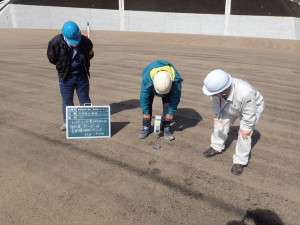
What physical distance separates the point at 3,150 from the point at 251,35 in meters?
27.8

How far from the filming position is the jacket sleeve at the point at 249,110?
3.55 metres

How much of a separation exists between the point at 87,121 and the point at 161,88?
61.7 inches

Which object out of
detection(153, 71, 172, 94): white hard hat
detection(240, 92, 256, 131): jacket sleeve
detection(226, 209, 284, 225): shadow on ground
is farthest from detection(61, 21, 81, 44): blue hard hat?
detection(226, 209, 284, 225): shadow on ground

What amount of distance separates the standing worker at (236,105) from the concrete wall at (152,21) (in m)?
25.8

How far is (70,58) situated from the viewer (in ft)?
15.0

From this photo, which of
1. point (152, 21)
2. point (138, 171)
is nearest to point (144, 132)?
point (138, 171)

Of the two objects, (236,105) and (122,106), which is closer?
(236,105)

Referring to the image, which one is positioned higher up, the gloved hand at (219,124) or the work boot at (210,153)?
the gloved hand at (219,124)

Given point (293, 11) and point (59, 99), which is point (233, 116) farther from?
point (293, 11)

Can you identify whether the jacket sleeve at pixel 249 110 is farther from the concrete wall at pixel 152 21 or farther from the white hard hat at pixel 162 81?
the concrete wall at pixel 152 21

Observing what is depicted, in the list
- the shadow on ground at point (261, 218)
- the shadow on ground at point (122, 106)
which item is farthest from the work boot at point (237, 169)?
the shadow on ground at point (122, 106)

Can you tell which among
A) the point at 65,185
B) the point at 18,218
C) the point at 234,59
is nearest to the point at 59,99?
the point at 65,185

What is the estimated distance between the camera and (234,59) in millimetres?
13359

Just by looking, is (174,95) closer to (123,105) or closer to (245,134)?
(245,134)
